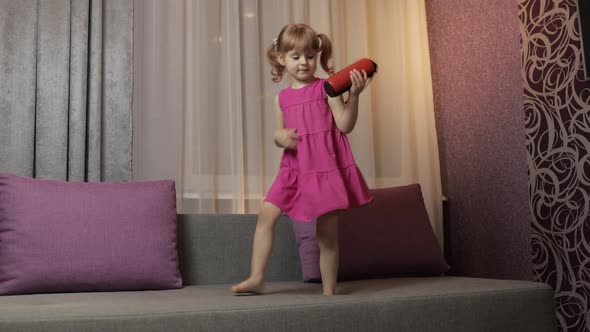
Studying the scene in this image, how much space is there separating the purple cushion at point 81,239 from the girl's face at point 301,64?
65 centimetres

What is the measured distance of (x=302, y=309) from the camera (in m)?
1.54

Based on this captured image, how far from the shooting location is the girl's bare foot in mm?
1729

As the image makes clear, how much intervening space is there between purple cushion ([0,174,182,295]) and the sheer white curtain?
0.48 metres

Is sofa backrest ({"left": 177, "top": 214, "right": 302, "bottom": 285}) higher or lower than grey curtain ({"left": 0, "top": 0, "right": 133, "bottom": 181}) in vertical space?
lower

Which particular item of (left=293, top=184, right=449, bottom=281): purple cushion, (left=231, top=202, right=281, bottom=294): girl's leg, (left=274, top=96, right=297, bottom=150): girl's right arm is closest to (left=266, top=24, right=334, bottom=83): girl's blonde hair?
(left=274, top=96, right=297, bottom=150): girl's right arm

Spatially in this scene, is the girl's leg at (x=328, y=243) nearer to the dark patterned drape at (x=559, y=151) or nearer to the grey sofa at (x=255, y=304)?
the grey sofa at (x=255, y=304)

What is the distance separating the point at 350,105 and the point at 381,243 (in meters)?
0.72

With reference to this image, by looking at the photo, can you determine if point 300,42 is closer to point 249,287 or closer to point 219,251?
point 249,287

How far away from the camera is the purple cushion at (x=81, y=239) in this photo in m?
1.89

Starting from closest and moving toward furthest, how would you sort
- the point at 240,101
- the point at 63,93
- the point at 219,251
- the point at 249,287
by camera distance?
the point at 249,287
the point at 219,251
the point at 63,93
the point at 240,101

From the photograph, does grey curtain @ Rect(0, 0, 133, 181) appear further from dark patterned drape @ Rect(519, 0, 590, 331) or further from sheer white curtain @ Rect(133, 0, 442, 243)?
dark patterned drape @ Rect(519, 0, 590, 331)

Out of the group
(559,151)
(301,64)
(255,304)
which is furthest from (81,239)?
(559,151)

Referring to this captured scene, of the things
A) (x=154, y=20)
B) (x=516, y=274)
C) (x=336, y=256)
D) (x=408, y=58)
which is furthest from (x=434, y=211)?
(x=154, y=20)

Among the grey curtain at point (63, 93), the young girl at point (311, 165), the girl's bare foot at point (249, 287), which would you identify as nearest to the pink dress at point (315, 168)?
the young girl at point (311, 165)
